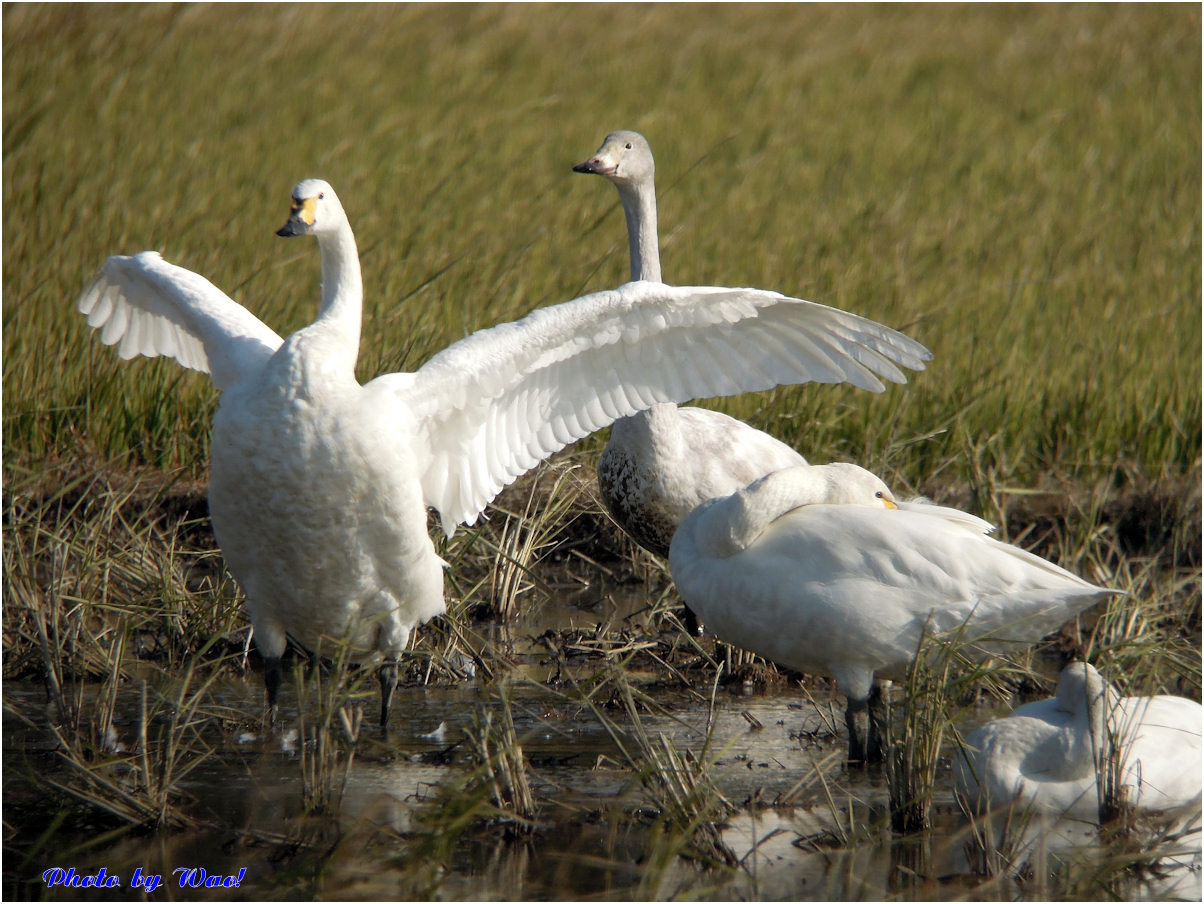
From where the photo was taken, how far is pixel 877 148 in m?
Answer: 12.4

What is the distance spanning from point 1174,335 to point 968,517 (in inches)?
187

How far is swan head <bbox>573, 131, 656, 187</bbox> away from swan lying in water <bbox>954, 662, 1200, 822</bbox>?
312cm

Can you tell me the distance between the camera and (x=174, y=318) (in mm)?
4938

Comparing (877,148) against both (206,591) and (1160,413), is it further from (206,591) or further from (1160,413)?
(206,591)

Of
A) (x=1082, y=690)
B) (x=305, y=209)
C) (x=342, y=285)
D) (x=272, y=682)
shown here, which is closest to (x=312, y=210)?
(x=305, y=209)

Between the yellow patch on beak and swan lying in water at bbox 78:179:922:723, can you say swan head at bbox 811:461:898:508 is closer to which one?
swan lying in water at bbox 78:179:922:723

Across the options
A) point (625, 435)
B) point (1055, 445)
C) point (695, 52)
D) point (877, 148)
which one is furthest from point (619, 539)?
point (695, 52)

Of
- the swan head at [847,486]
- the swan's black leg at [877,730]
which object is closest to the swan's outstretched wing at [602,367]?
the swan head at [847,486]

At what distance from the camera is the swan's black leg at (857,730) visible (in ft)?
13.9

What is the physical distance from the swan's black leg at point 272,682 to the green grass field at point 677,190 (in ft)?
6.71

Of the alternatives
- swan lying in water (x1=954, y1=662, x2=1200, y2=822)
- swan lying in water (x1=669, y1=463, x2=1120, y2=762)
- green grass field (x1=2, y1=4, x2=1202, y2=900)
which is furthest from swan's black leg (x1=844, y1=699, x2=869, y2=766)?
green grass field (x1=2, y1=4, x2=1202, y2=900)

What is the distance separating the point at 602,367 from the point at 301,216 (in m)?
1.12

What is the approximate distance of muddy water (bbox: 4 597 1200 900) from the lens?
3.27 m

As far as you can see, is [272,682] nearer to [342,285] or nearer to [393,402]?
[393,402]
